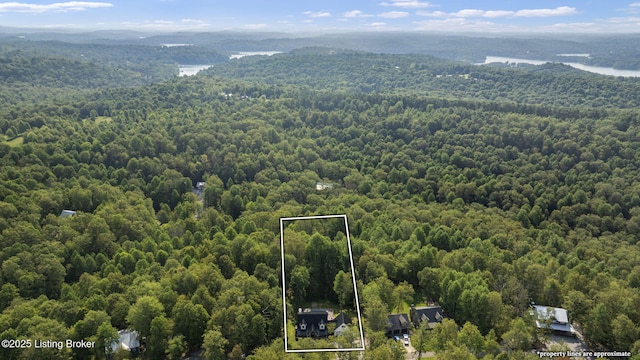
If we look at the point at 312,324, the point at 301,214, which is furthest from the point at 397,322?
the point at 301,214

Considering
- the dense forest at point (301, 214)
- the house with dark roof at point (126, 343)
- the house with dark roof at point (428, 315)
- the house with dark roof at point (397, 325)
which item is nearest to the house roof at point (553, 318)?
the dense forest at point (301, 214)

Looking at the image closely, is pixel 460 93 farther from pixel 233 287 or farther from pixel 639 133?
pixel 233 287

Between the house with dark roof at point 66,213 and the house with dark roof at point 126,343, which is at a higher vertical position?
the house with dark roof at point 66,213

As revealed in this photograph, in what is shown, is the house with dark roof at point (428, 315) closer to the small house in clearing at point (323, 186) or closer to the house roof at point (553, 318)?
the house roof at point (553, 318)

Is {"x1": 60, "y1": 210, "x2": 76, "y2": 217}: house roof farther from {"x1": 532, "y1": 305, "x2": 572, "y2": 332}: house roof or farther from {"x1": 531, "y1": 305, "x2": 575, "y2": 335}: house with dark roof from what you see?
{"x1": 532, "y1": 305, "x2": 572, "y2": 332}: house roof

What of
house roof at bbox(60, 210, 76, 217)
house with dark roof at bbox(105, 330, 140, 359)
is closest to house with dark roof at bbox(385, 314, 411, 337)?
→ house with dark roof at bbox(105, 330, 140, 359)
